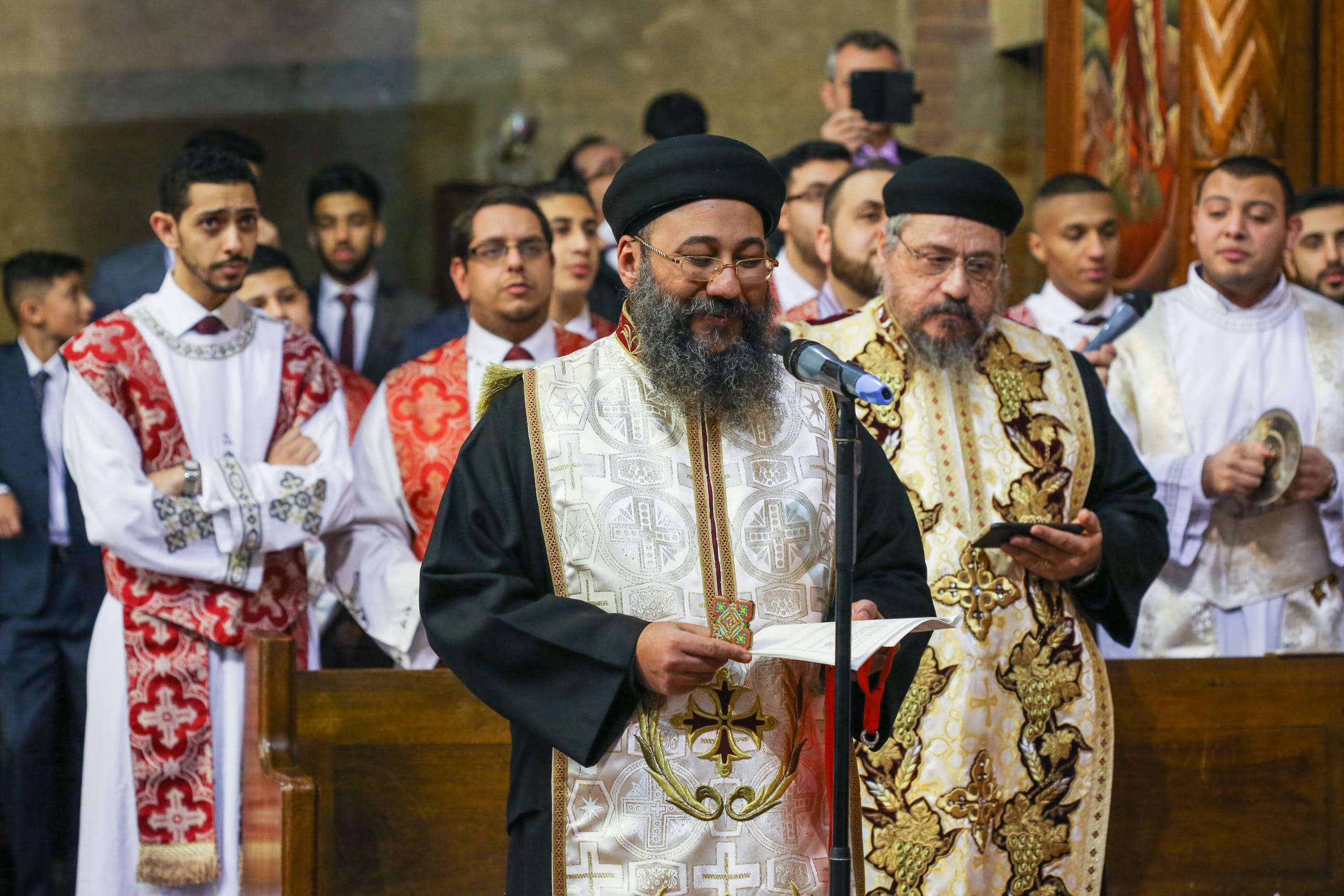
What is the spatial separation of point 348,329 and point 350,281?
0.21m

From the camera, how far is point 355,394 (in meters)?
6.20

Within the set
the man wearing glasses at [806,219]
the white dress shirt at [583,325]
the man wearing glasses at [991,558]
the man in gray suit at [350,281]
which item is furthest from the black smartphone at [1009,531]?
the man in gray suit at [350,281]

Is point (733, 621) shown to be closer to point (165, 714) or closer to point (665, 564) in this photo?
point (665, 564)

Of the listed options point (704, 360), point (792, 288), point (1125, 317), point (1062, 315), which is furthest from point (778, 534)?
point (1062, 315)

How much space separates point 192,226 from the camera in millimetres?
5121

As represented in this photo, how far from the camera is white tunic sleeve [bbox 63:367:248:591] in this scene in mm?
4684

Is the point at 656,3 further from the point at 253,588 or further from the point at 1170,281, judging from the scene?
the point at 253,588

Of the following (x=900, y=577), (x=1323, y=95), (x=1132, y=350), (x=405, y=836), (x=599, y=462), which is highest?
(x=1323, y=95)

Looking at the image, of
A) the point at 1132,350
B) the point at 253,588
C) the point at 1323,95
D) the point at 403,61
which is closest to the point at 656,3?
the point at 403,61

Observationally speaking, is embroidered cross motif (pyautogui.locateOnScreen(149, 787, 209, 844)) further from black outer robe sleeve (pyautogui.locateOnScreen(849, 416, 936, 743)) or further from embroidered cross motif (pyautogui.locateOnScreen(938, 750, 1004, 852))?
black outer robe sleeve (pyautogui.locateOnScreen(849, 416, 936, 743))

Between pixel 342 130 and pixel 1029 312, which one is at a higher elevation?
pixel 342 130

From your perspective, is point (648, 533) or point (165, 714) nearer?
point (648, 533)

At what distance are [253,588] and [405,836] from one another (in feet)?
3.34

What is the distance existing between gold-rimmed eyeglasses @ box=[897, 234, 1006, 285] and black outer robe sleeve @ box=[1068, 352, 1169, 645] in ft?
1.17
